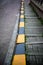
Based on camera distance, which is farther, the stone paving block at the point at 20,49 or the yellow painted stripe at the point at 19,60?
the stone paving block at the point at 20,49

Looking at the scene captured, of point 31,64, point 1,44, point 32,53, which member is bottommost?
point 31,64

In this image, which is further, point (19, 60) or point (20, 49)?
point (20, 49)

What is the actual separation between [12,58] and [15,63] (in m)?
0.12

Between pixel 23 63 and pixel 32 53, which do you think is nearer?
pixel 23 63

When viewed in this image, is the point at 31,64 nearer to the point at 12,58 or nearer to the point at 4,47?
the point at 12,58

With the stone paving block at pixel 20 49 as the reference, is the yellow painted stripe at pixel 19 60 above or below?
below

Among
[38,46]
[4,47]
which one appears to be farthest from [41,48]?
[4,47]

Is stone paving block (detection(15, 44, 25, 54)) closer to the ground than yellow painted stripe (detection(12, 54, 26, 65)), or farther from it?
farther from it

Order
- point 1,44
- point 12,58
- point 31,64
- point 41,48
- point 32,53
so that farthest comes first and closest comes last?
point 1,44 → point 41,48 → point 32,53 → point 12,58 → point 31,64

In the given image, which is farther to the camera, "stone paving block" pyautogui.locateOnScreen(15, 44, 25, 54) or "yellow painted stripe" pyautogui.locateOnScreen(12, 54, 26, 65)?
"stone paving block" pyautogui.locateOnScreen(15, 44, 25, 54)

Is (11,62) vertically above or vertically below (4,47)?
below

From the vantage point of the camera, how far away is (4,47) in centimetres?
229

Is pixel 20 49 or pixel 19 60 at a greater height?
pixel 20 49

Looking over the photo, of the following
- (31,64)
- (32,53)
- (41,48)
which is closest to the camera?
(31,64)
